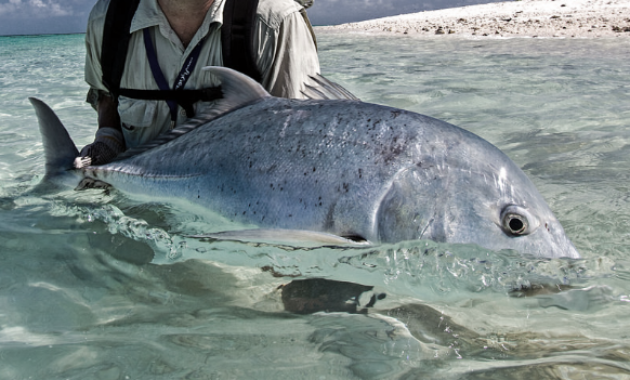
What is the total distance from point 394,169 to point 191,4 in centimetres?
181

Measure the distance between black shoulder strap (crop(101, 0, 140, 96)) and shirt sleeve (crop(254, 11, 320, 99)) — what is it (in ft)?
2.68

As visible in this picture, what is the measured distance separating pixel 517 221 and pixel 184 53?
7.16ft

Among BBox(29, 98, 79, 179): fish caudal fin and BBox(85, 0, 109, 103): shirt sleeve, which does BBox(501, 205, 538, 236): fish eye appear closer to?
BBox(29, 98, 79, 179): fish caudal fin

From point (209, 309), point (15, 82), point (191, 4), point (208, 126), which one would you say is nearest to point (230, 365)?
point (209, 309)

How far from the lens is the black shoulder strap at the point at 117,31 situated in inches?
127

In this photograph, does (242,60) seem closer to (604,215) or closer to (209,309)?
(209,309)

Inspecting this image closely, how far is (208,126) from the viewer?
266 centimetres

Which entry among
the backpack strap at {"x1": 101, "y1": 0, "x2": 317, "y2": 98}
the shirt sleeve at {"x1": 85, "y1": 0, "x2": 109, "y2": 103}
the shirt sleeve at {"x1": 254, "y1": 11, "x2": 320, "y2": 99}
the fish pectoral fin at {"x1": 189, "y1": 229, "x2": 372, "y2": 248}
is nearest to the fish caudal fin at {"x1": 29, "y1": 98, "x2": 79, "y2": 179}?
the backpack strap at {"x1": 101, "y1": 0, "x2": 317, "y2": 98}

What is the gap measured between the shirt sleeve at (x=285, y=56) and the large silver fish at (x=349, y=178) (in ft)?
1.92

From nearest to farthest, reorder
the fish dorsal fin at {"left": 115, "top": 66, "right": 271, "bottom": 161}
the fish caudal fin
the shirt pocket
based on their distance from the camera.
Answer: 1. the fish dorsal fin at {"left": 115, "top": 66, "right": 271, "bottom": 161}
2. the fish caudal fin
3. the shirt pocket

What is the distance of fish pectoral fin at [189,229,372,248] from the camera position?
2006 mm

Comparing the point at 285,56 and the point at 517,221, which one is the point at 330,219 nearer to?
the point at 517,221

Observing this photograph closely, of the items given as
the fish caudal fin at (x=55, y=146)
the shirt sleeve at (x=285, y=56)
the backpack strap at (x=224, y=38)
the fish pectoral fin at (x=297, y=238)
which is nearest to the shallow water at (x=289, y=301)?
the fish pectoral fin at (x=297, y=238)

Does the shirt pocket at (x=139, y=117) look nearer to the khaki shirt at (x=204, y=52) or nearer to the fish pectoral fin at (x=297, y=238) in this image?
the khaki shirt at (x=204, y=52)
